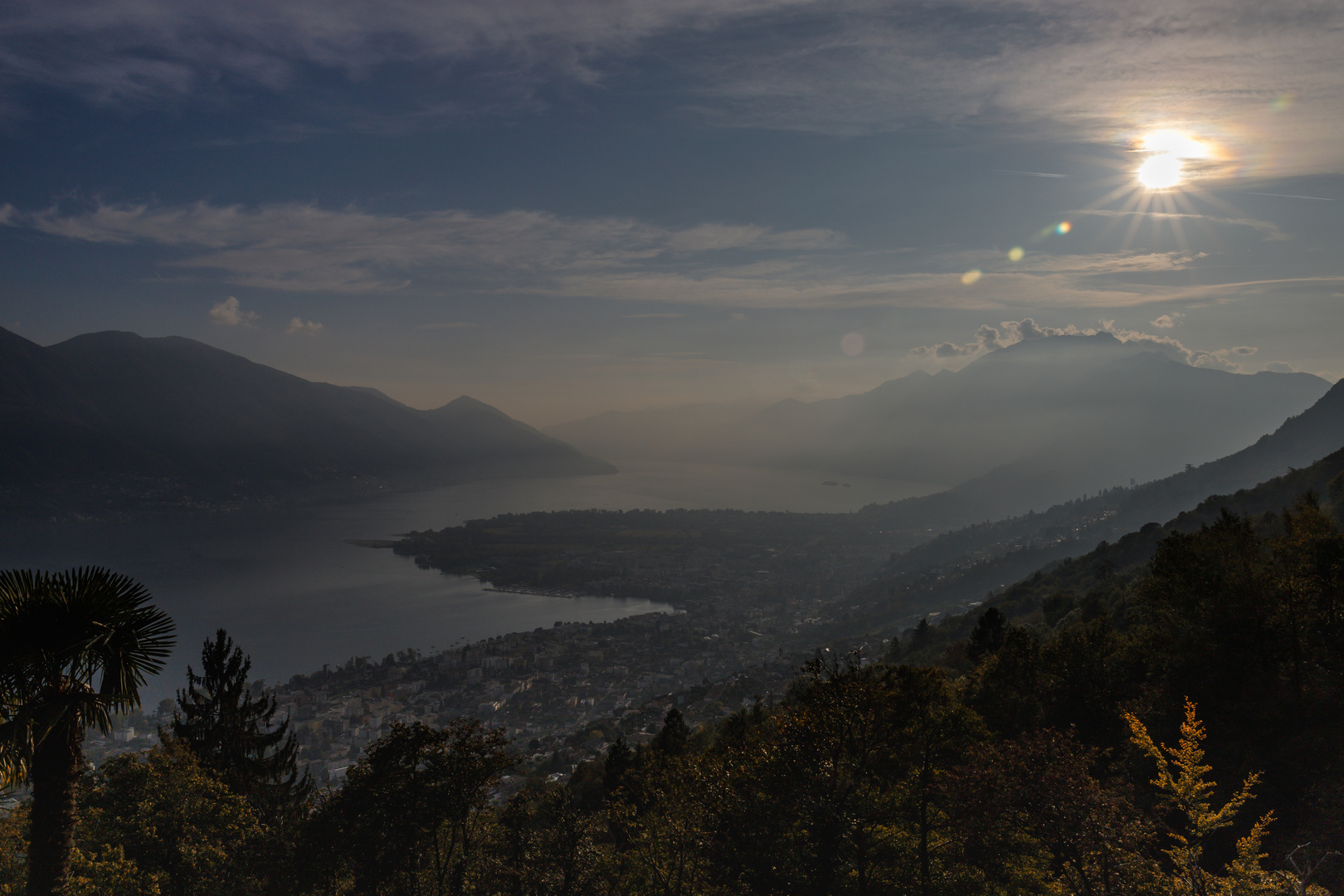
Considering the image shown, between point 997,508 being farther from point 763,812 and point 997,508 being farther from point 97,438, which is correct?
point 97,438

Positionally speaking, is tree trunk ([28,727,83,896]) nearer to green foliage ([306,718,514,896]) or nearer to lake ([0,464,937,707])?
green foliage ([306,718,514,896])

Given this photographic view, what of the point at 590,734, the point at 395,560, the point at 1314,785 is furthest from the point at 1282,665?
the point at 395,560

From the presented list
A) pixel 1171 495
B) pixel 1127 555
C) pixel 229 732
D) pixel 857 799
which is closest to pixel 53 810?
pixel 857 799

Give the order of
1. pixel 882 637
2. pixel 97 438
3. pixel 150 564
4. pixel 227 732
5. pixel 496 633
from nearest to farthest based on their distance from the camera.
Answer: pixel 227 732 < pixel 882 637 < pixel 496 633 < pixel 150 564 < pixel 97 438

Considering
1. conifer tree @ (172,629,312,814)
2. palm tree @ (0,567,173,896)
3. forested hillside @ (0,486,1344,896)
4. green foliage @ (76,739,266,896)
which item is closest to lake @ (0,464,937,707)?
conifer tree @ (172,629,312,814)

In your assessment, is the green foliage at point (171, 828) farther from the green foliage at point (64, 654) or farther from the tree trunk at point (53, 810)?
the green foliage at point (64, 654)

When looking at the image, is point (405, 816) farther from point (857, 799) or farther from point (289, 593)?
point (289, 593)

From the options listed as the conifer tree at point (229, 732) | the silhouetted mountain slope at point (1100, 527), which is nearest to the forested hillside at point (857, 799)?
the conifer tree at point (229, 732)
